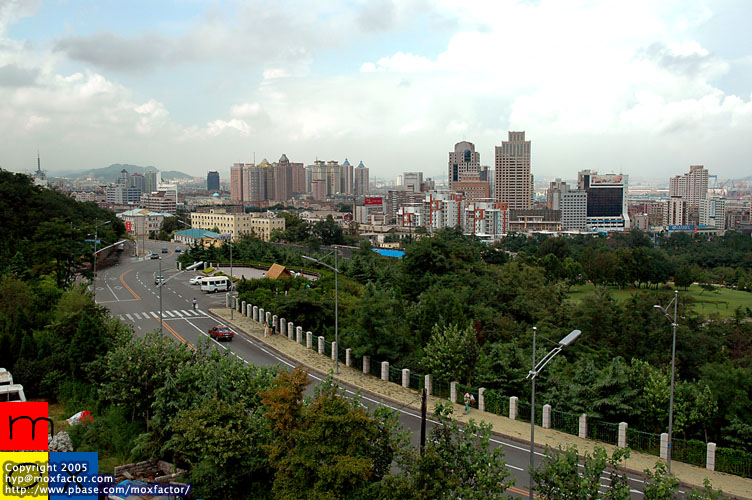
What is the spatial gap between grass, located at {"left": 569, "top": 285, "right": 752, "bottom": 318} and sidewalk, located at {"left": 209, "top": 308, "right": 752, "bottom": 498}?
29.1 meters

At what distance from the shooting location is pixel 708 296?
184 ft

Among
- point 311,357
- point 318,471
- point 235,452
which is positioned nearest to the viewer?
point 318,471

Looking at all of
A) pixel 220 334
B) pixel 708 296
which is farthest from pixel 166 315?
pixel 708 296

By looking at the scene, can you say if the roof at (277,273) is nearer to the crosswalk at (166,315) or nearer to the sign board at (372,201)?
the crosswalk at (166,315)

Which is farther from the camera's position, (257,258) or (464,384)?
(257,258)

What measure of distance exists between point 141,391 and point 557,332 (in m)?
19.1

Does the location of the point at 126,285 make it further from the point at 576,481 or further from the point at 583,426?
the point at 576,481

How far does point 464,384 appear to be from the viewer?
20656 mm

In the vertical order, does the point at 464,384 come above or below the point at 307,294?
below

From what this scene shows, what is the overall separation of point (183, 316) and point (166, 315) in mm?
1061

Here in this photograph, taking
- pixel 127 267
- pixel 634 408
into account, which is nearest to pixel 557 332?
pixel 634 408

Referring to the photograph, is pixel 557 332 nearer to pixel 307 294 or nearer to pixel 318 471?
pixel 307 294

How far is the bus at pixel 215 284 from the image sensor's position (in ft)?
134

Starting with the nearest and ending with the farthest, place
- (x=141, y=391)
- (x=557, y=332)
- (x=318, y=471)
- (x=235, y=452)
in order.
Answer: (x=318, y=471) → (x=235, y=452) → (x=141, y=391) → (x=557, y=332)
